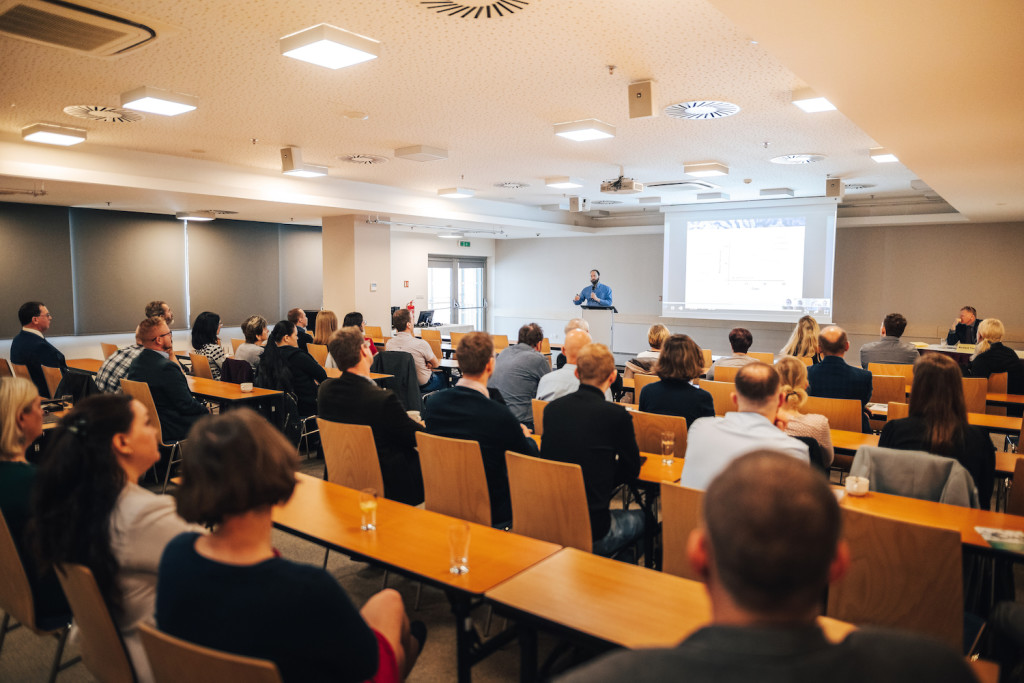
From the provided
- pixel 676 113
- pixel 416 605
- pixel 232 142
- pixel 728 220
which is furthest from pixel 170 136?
pixel 728 220

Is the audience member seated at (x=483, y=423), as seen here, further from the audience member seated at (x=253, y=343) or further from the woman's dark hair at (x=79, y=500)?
the audience member seated at (x=253, y=343)

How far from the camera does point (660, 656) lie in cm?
87

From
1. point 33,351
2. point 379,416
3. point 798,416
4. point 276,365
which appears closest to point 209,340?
point 276,365

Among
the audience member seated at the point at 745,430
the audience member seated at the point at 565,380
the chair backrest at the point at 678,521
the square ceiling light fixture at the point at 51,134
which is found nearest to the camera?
the chair backrest at the point at 678,521

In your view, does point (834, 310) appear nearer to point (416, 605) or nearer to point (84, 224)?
point (416, 605)

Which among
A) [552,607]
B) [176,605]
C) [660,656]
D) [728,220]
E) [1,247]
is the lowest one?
[552,607]

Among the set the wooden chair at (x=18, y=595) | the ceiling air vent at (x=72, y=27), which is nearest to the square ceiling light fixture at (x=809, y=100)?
the ceiling air vent at (x=72, y=27)

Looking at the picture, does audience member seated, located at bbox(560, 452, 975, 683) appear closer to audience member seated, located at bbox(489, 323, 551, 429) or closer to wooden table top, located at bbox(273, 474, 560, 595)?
wooden table top, located at bbox(273, 474, 560, 595)

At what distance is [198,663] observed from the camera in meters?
1.34

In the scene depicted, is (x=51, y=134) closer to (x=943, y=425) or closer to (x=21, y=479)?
(x=21, y=479)

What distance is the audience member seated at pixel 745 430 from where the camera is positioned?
2.57 metres

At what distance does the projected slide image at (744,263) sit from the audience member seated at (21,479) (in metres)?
11.3

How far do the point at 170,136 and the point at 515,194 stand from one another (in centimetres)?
586

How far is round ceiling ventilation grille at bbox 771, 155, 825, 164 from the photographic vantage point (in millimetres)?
7535
